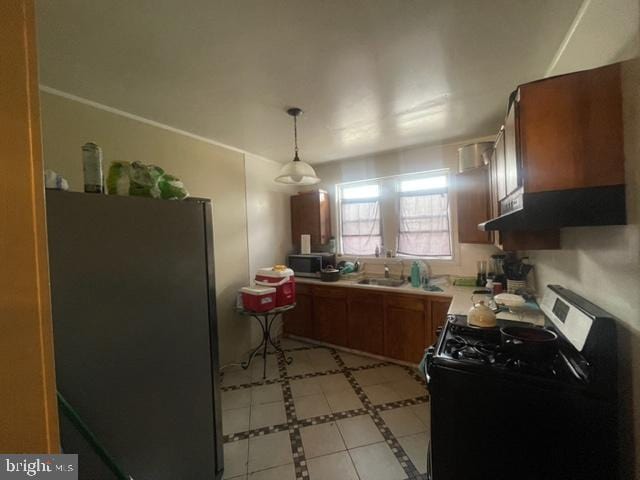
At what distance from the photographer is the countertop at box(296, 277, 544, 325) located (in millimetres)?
1624

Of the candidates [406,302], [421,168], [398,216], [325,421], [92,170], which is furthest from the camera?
[398,216]

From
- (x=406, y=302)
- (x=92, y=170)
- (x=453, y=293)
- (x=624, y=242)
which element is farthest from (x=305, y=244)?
(x=624, y=242)

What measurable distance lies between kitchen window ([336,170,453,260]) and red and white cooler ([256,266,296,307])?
4.03 ft

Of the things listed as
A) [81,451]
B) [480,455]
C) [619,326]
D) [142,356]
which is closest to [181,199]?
[142,356]

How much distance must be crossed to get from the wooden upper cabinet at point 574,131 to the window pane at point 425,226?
88.2 inches

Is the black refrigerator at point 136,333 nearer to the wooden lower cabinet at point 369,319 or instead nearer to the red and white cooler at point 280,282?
the red and white cooler at point 280,282

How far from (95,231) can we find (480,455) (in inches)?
67.3

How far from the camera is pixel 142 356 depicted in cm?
102

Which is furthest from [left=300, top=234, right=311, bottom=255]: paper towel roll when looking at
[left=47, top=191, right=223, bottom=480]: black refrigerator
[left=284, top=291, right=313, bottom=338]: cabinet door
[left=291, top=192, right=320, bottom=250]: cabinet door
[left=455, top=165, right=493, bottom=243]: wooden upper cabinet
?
[left=47, top=191, right=223, bottom=480]: black refrigerator

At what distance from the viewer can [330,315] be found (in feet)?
10.3

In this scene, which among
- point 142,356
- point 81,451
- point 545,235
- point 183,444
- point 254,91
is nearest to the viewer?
point 81,451

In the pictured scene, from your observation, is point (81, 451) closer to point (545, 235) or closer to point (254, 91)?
point (254, 91)

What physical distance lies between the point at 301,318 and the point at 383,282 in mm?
1208

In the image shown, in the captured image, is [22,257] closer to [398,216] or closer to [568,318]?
[568,318]
